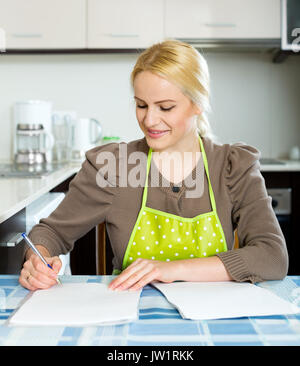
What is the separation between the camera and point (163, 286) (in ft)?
3.07

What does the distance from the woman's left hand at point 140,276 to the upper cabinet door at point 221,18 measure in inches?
80.2

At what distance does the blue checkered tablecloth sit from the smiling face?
1.73 ft

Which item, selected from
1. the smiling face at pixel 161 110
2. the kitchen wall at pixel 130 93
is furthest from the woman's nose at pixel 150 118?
the kitchen wall at pixel 130 93

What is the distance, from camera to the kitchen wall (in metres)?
3.09

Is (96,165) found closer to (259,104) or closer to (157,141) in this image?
(157,141)

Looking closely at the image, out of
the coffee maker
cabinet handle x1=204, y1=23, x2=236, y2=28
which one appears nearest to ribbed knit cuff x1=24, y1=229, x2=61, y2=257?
the coffee maker

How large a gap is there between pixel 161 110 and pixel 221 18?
5.73 feet

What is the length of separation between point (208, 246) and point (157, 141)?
284 mm

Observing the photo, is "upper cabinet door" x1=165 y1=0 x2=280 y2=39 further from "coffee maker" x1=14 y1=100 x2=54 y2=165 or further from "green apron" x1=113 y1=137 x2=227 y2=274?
"green apron" x1=113 y1=137 x2=227 y2=274

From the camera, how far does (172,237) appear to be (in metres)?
1.22

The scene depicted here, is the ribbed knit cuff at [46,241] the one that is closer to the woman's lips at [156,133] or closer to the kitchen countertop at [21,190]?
the kitchen countertop at [21,190]

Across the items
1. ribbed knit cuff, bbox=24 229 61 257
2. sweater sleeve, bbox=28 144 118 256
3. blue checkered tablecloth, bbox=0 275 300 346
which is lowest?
blue checkered tablecloth, bbox=0 275 300 346

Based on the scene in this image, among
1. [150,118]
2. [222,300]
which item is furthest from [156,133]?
[222,300]

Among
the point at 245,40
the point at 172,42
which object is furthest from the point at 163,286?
the point at 245,40
